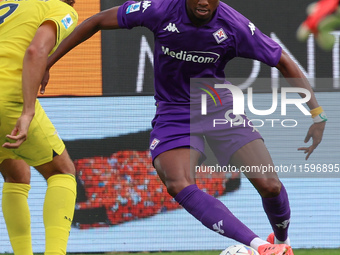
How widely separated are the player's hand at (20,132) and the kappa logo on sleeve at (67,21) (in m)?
0.53

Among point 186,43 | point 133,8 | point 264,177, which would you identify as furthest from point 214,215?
point 133,8

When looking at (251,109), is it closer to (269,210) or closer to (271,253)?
(269,210)

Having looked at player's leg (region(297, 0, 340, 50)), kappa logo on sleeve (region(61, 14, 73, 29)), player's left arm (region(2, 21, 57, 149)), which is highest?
player's leg (region(297, 0, 340, 50))

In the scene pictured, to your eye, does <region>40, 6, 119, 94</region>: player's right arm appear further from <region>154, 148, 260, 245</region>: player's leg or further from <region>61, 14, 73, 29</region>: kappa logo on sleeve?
<region>154, 148, 260, 245</region>: player's leg

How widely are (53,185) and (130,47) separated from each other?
6.66 ft

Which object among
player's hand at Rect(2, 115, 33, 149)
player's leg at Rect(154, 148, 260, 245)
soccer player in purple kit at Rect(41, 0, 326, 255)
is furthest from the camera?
soccer player in purple kit at Rect(41, 0, 326, 255)

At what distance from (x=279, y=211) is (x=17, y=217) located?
1470 mm

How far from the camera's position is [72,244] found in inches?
186

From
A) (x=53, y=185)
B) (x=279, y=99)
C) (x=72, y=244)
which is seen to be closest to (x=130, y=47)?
(x=279, y=99)

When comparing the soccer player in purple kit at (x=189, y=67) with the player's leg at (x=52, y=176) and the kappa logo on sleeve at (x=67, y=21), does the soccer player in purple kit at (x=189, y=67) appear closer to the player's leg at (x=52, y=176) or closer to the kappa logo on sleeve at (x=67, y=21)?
the kappa logo on sleeve at (x=67, y=21)

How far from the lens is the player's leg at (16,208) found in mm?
3092

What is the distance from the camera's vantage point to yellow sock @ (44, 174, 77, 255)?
283 cm

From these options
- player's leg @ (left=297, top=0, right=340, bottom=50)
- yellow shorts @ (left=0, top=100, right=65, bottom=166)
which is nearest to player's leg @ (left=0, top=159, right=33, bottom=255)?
yellow shorts @ (left=0, top=100, right=65, bottom=166)

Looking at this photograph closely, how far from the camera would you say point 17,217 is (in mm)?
3096
